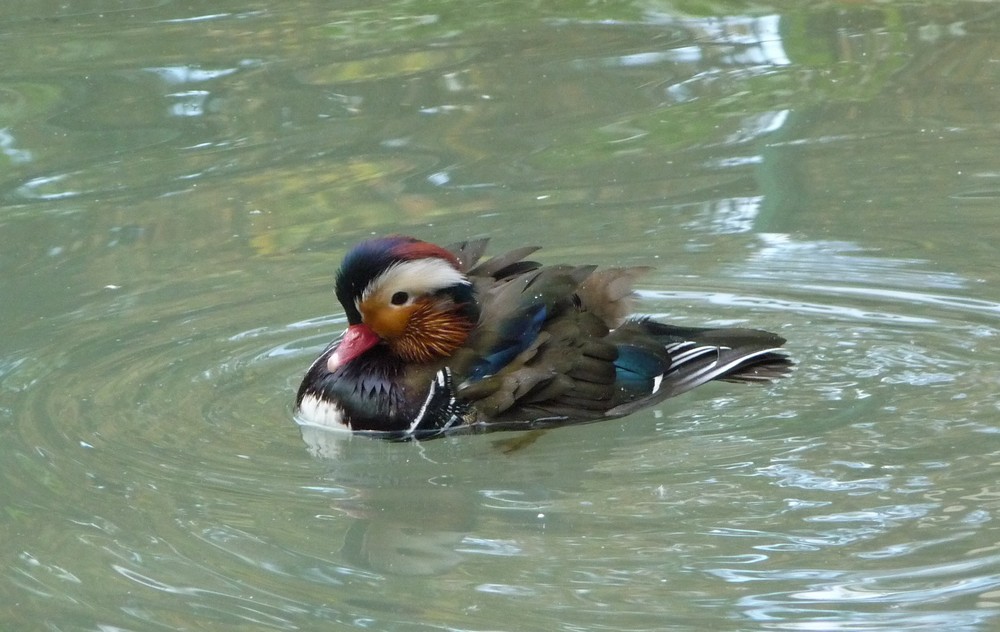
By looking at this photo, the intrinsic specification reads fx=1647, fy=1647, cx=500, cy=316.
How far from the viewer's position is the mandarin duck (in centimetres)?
597

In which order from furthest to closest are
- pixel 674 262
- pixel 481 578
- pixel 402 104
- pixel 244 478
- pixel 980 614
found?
pixel 402 104 < pixel 674 262 < pixel 244 478 < pixel 481 578 < pixel 980 614

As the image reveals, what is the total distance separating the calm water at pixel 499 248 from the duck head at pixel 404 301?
1.34 feet

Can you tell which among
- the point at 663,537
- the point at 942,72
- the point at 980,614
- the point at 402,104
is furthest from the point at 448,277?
the point at 942,72

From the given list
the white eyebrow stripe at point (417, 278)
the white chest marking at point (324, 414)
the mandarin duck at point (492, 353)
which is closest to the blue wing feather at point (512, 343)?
the mandarin duck at point (492, 353)

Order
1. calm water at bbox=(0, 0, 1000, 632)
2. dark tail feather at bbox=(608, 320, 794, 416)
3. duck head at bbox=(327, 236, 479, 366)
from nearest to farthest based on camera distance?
calm water at bbox=(0, 0, 1000, 632) < duck head at bbox=(327, 236, 479, 366) < dark tail feather at bbox=(608, 320, 794, 416)

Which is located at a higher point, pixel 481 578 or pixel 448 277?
pixel 448 277

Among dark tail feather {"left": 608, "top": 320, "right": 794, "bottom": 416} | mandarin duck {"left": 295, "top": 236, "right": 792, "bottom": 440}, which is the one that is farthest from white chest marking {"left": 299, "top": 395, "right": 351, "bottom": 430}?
dark tail feather {"left": 608, "top": 320, "right": 794, "bottom": 416}

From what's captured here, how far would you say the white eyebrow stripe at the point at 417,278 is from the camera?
6.03 metres

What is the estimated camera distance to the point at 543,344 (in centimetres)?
602

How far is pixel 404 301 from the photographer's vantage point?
6156 mm

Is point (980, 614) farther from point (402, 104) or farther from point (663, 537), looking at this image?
point (402, 104)

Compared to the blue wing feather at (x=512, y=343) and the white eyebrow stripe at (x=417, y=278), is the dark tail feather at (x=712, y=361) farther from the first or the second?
the white eyebrow stripe at (x=417, y=278)

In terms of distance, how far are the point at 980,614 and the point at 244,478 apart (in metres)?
2.46

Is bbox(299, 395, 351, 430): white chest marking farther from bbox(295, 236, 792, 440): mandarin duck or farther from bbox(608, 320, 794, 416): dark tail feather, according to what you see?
bbox(608, 320, 794, 416): dark tail feather
